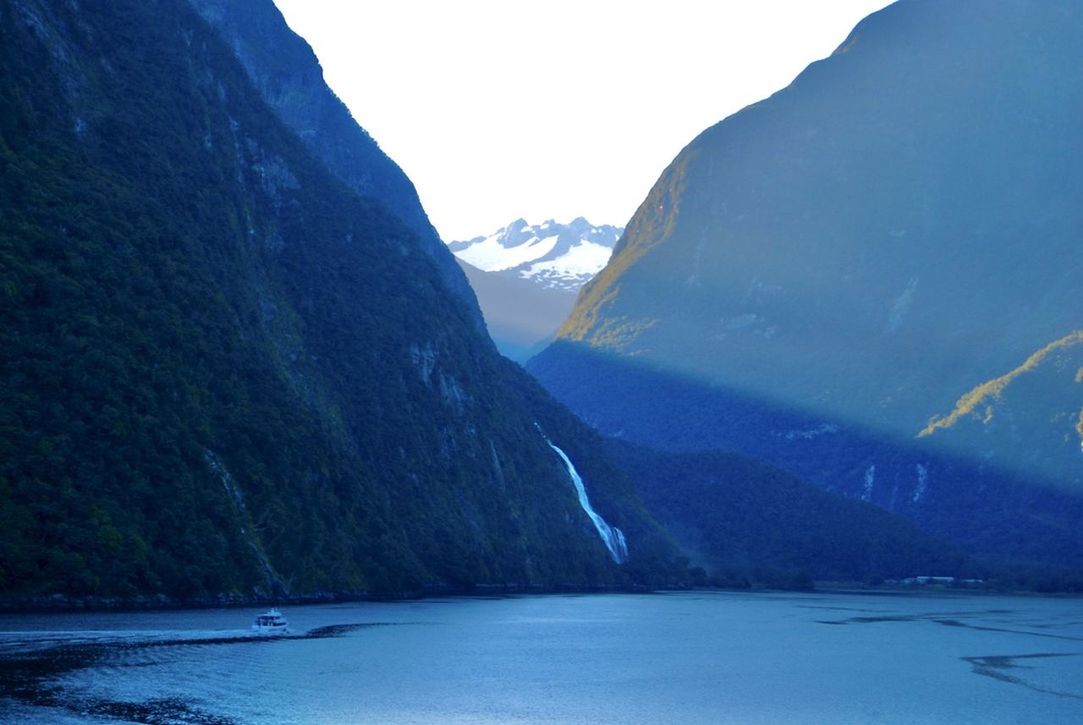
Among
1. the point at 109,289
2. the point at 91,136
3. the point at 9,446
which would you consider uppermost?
the point at 91,136

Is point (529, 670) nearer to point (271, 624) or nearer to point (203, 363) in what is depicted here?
point (271, 624)

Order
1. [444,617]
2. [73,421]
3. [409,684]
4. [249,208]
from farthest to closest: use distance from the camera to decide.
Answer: [249,208] < [444,617] < [73,421] < [409,684]

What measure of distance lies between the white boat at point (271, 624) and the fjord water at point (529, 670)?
3.78 feet

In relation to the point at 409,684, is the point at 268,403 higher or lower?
higher

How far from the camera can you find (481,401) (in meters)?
196

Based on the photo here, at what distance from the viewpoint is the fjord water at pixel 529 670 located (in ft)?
220

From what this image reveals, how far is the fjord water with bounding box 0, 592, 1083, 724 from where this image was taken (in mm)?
67062

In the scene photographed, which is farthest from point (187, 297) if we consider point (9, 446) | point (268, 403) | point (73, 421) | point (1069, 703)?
point (1069, 703)

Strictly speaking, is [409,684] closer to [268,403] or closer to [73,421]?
[73,421]

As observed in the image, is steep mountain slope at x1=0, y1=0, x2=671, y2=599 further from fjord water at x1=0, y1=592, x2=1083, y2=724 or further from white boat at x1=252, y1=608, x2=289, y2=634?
white boat at x1=252, y1=608, x2=289, y2=634

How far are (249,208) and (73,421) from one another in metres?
69.9

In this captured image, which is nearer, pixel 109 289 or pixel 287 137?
pixel 109 289

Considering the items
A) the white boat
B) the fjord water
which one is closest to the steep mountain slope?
the fjord water

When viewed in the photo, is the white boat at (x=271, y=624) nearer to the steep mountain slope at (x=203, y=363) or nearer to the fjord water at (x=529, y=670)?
the fjord water at (x=529, y=670)
